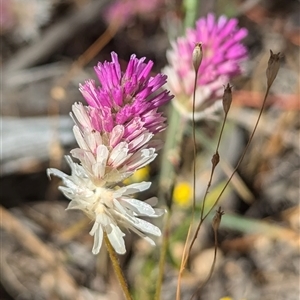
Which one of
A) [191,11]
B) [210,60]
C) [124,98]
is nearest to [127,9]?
[191,11]

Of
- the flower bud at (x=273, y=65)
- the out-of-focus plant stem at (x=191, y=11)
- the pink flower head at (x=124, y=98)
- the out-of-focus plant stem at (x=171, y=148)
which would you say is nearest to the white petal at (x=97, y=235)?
the pink flower head at (x=124, y=98)

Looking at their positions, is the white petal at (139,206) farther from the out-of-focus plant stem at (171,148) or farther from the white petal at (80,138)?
the out-of-focus plant stem at (171,148)

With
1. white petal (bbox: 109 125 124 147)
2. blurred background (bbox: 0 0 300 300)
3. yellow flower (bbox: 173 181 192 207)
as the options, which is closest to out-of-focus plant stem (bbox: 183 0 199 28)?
blurred background (bbox: 0 0 300 300)

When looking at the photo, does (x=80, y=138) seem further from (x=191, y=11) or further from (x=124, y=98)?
(x=191, y=11)

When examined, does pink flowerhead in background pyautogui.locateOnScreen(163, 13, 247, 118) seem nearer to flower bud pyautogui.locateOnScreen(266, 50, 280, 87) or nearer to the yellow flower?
flower bud pyautogui.locateOnScreen(266, 50, 280, 87)

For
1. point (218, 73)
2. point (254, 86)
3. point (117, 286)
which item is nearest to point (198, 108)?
point (218, 73)

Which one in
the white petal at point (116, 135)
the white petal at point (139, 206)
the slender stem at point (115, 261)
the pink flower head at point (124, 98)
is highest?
the pink flower head at point (124, 98)
